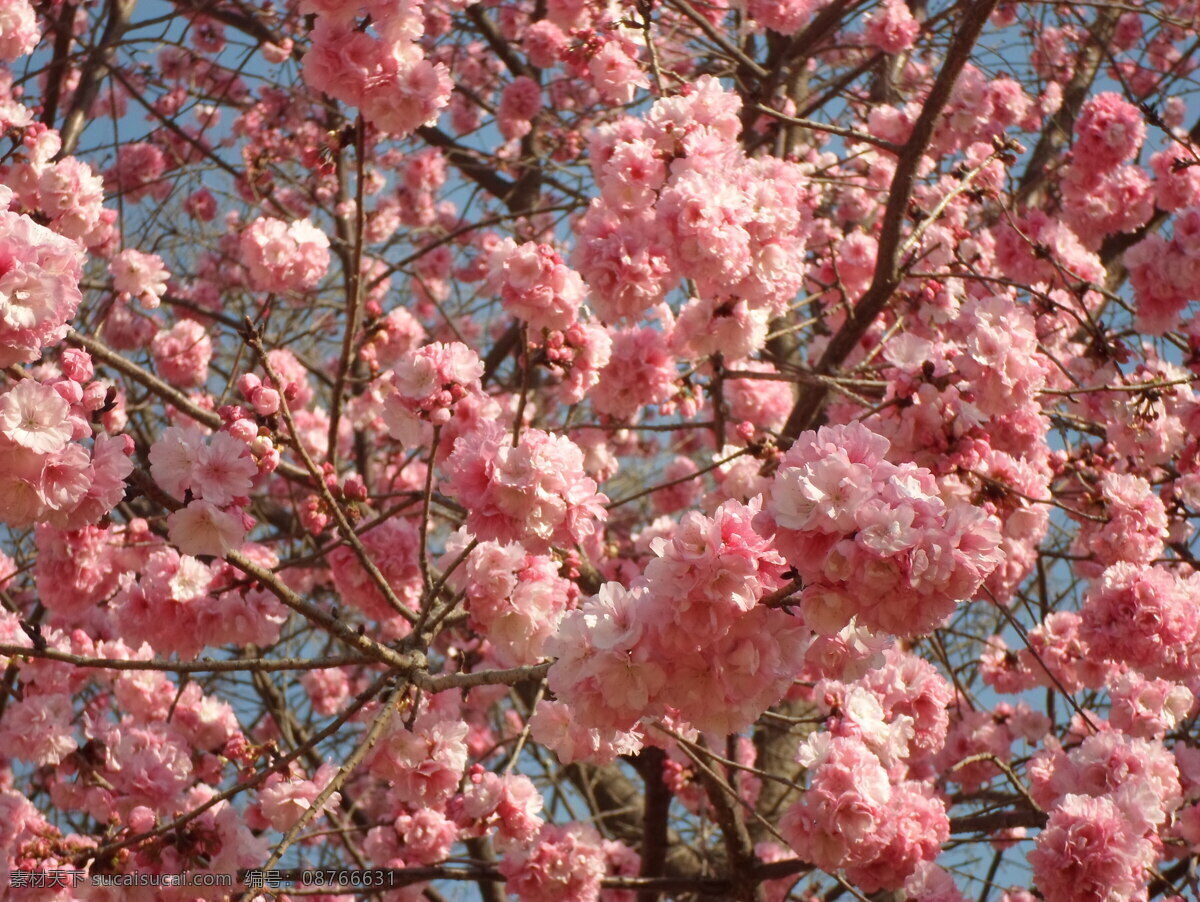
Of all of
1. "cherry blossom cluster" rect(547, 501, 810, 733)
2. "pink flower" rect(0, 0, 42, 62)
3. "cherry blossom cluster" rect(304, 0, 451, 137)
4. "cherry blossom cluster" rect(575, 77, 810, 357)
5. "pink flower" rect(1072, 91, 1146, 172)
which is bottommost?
"cherry blossom cluster" rect(547, 501, 810, 733)

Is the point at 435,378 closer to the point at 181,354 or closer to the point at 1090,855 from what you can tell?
the point at 1090,855

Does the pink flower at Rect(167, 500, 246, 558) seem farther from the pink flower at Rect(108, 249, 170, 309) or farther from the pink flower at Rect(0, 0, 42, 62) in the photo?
the pink flower at Rect(0, 0, 42, 62)

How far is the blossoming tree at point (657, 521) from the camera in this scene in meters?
1.73

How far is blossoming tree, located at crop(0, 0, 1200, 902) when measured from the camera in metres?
1.73

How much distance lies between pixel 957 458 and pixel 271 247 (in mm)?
2475

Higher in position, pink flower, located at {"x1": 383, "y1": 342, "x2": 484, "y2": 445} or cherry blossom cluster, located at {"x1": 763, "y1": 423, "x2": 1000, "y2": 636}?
pink flower, located at {"x1": 383, "y1": 342, "x2": 484, "y2": 445}

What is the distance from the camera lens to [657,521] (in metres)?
4.46

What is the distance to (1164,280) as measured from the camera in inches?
142

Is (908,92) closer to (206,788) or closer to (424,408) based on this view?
(424,408)

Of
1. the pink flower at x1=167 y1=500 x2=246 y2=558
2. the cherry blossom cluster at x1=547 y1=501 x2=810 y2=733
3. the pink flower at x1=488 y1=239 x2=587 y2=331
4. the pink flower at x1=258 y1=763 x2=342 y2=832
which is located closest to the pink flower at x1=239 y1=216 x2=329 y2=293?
the pink flower at x1=488 y1=239 x2=587 y2=331

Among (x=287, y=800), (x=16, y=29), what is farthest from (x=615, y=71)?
(x=287, y=800)

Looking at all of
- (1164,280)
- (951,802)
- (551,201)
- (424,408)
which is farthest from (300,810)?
(551,201)

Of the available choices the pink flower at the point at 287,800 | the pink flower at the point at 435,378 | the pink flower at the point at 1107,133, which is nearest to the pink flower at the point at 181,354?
the pink flower at the point at 287,800

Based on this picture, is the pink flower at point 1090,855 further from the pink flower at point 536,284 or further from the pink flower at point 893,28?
the pink flower at point 893,28
